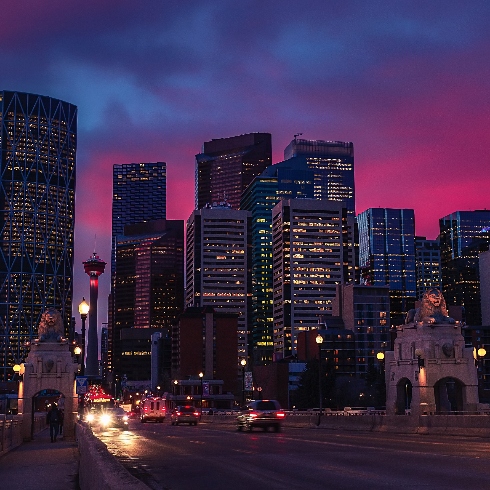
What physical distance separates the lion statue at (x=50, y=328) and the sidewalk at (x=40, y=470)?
18395 mm

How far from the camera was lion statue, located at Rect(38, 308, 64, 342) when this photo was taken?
49.3 metres

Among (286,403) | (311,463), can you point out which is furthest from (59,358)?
(286,403)

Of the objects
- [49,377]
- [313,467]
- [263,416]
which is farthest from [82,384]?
[313,467]

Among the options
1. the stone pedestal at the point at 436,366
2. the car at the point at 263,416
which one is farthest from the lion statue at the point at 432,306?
the car at the point at 263,416

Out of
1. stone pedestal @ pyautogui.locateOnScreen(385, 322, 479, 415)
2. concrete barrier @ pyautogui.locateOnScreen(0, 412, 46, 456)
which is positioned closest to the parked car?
concrete barrier @ pyautogui.locateOnScreen(0, 412, 46, 456)

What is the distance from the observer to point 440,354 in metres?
46.3

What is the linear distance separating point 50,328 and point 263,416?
15.6 m

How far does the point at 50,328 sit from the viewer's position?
4978 cm

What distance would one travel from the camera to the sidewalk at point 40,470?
1780 cm

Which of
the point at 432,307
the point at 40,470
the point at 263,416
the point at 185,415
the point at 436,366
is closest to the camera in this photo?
the point at 40,470

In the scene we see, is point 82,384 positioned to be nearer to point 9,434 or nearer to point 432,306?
point 9,434

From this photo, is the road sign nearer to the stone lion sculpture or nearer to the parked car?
the stone lion sculpture

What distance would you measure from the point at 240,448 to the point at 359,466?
926 cm

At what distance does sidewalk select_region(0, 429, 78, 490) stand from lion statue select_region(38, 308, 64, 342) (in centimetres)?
1839
